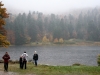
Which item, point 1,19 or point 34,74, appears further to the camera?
point 1,19

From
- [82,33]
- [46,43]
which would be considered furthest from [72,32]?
[46,43]

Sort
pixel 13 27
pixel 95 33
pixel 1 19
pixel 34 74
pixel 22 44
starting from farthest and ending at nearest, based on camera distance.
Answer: pixel 95 33 < pixel 13 27 < pixel 22 44 < pixel 1 19 < pixel 34 74

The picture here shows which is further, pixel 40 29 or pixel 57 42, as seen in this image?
pixel 40 29

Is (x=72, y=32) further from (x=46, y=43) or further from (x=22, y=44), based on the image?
(x=22, y=44)

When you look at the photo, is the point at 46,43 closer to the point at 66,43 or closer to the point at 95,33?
the point at 66,43

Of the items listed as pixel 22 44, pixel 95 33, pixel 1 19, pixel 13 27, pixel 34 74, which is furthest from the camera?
pixel 95 33

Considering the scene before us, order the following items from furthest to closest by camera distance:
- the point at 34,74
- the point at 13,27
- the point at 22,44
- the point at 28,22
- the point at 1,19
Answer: the point at 28,22 < the point at 13,27 < the point at 22,44 < the point at 1,19 < the point at 34,74

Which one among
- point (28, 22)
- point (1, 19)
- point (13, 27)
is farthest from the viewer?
point (28, 22)

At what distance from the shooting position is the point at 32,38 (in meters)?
177

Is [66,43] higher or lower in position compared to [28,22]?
lower

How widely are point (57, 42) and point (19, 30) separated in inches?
1371

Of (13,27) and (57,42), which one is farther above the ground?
(13,27)

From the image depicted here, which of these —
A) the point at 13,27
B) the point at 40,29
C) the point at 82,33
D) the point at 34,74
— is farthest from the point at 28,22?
the point at 34,74

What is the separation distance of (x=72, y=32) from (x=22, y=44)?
196ft
